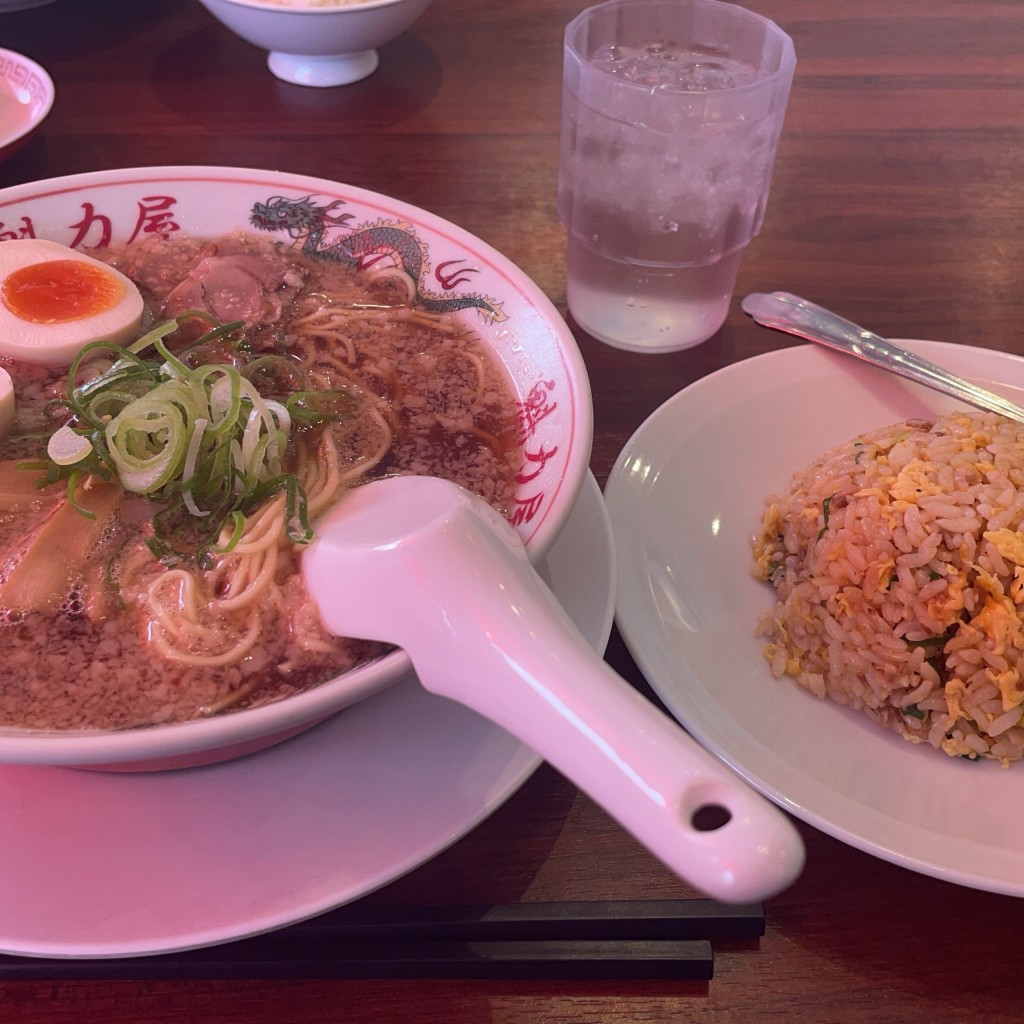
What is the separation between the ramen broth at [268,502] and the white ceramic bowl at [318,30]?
0.88 metres

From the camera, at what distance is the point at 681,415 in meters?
1.39

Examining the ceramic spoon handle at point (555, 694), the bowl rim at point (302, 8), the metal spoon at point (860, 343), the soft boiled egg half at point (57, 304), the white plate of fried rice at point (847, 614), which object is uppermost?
the bowl rim at point (302, 8)

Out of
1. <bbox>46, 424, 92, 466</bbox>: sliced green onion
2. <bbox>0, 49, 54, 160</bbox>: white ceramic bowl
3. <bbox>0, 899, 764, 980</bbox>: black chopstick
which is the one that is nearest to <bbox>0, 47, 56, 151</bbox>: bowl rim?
<bbox>0, 49, 54, 160</bbox>: white ceramic bowl

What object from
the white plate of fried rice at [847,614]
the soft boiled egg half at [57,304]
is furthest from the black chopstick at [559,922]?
the soft boiled egg half at [57,304]

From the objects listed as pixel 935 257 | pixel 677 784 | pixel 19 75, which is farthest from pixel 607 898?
pixel 19 75

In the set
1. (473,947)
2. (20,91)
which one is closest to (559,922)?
(473,947)

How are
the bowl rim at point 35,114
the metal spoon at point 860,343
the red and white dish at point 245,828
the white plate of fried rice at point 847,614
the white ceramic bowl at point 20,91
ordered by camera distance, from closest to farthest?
the red and white dish at point 245,828 → the white plate of fried rice at point 847,614 → the metal spoon at point 860,343 → the bowl rim at point 35,114 → the white ceramic bowl at point 20,91

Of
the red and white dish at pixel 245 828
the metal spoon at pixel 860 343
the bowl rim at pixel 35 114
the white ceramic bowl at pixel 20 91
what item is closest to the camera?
the red and white dish at pixel 245 828

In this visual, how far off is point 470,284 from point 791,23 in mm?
1851

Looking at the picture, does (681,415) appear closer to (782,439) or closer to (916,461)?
(782,439)

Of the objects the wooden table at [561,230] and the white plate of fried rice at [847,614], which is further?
the white plate of fried rice at [847,614]

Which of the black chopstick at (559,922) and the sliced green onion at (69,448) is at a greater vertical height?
the sliced green onion at (69,448)

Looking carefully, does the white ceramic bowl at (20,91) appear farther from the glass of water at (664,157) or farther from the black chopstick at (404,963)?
the black chopstick at (404,963)

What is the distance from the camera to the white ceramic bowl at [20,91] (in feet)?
6.37
